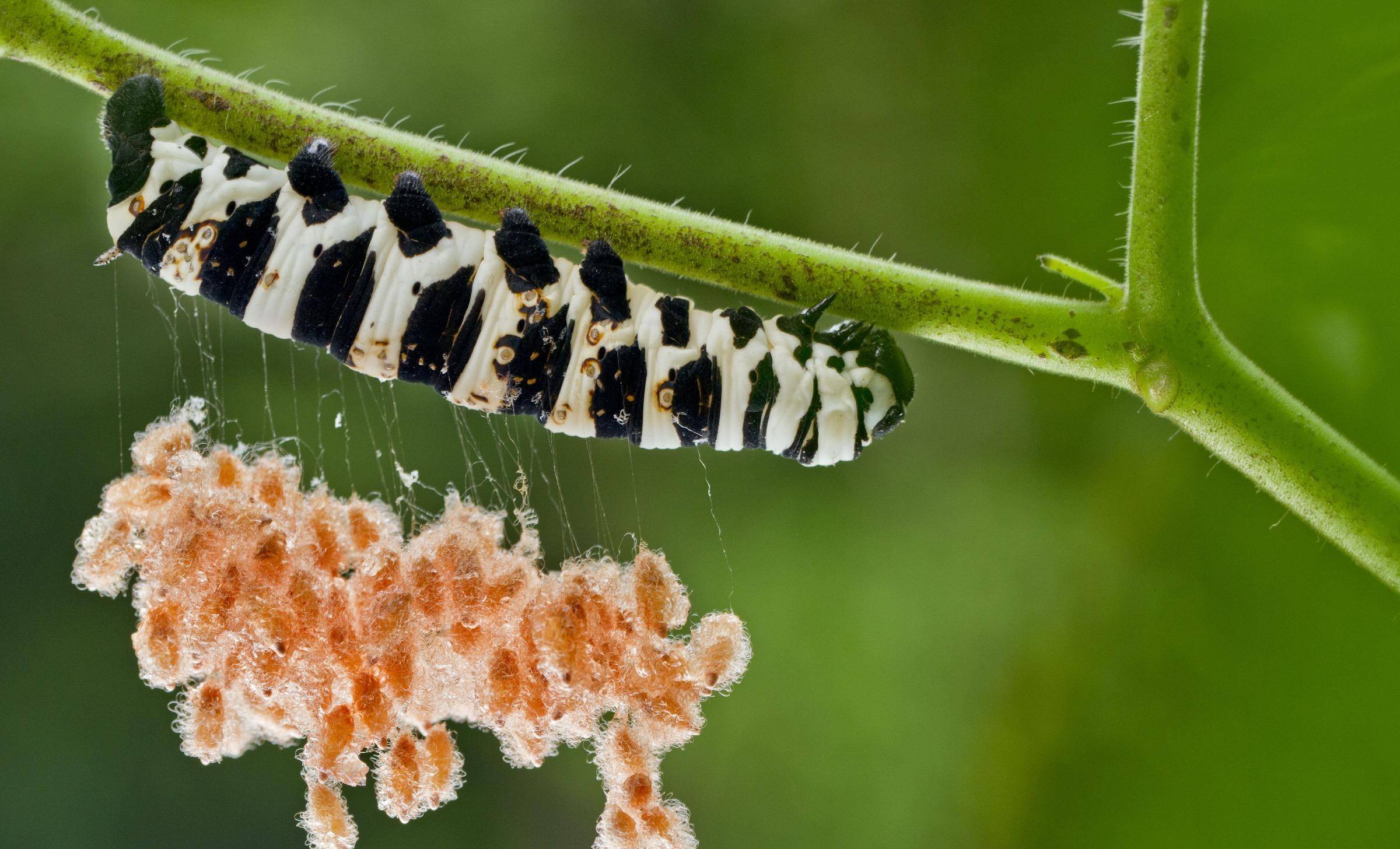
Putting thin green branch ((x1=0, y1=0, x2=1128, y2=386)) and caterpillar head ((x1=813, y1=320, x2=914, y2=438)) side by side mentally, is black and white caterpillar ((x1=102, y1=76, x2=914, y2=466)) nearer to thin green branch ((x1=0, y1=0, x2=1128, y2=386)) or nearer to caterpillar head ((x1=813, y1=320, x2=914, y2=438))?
caterpillar head ((x1=813, y1=320, x2=914, y2=438))

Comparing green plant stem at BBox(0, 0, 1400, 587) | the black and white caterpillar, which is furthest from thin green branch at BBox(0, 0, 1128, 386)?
the black and white caterpillar

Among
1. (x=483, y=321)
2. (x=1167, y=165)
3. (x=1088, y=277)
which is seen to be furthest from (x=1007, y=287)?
(x=483, y=321)

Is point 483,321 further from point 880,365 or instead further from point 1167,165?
point 1167,165

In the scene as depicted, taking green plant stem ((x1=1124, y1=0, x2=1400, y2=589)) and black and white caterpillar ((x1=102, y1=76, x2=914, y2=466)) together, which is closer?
green plant stem ((x1=1124, y1=0, x2=1400, y2=589))

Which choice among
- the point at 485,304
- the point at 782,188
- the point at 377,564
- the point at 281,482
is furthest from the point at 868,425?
the point at 782,188

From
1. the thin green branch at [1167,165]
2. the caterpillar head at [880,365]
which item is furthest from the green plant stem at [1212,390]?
the caterpillar head at [880,365]

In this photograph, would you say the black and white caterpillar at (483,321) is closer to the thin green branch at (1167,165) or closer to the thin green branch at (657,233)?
the thin green branch at (657,233)

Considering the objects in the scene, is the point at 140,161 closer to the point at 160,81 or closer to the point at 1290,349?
the point at 160,81
